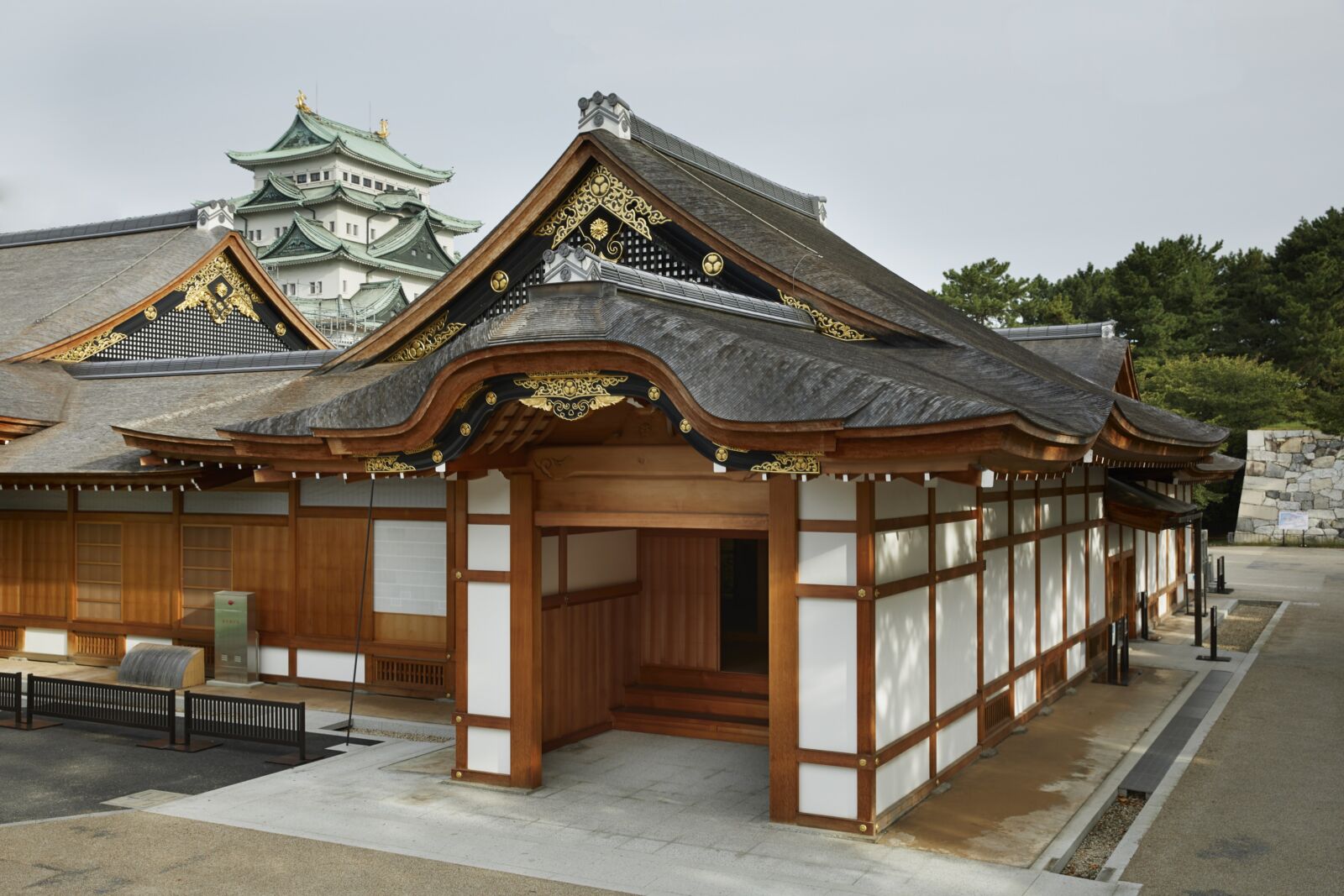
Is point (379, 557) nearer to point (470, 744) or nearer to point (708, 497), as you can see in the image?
point (470, 744)

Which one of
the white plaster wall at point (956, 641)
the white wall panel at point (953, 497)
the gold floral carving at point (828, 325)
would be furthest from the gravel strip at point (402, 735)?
the gold floral carving at point (828, 325)

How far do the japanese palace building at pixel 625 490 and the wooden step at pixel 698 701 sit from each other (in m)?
0.03

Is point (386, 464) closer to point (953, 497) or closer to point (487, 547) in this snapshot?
point (487, 547)

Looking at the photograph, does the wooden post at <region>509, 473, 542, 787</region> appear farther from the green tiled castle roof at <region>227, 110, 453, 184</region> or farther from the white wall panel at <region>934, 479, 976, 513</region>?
the green tiled castle roof at <region>227, 110, 453, 184</region>

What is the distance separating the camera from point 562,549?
1172 centimetres

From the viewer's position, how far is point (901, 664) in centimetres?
976

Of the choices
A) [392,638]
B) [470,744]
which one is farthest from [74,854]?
[392,638]

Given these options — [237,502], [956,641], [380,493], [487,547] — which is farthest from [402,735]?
[956,641]

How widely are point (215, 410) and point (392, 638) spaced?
3.80 m

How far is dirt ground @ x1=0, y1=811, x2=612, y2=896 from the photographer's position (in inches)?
313

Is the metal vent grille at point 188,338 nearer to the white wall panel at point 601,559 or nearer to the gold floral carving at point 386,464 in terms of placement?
the white wall panel at point 601,559

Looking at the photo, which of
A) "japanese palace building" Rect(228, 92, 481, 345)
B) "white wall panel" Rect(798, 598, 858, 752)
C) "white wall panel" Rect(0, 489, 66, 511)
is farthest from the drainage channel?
"japanese palace building" Rect(228, 92, 481, 345)

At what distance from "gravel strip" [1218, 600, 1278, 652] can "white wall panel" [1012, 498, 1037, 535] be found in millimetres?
7369

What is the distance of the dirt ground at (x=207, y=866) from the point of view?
313 inches
